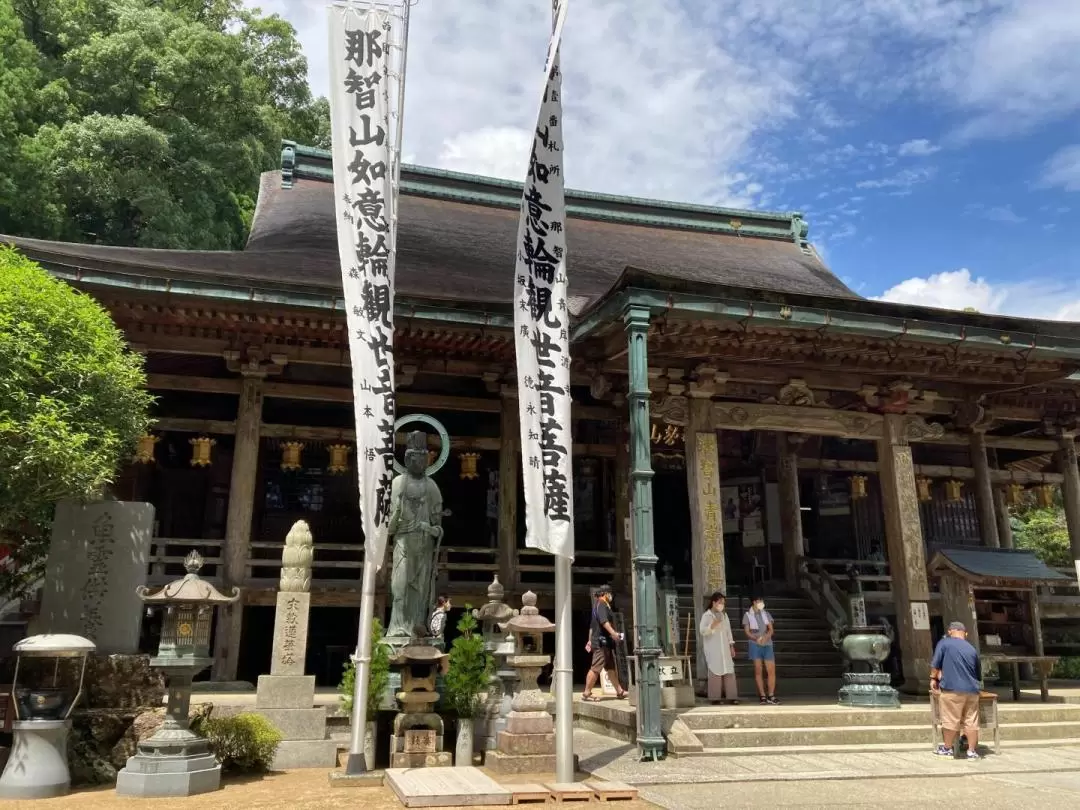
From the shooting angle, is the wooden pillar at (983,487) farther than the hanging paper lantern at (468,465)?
Yes

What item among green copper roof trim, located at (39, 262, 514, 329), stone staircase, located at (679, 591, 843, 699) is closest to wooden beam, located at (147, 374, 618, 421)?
green copper roof trim, located at (39, 262, 514, 329)

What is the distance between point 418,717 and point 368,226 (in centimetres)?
493

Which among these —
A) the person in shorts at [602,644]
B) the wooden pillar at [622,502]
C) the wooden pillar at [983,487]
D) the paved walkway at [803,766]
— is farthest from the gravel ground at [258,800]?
the wooden pillar at [983,487]

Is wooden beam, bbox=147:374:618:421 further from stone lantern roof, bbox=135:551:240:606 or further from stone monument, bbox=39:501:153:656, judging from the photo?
stone lantern roof, bbox=135:551:240:606

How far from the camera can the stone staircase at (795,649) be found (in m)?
12.3

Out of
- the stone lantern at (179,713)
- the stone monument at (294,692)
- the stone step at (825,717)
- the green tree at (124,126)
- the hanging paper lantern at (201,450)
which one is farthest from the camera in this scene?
the green tree at (124,126)

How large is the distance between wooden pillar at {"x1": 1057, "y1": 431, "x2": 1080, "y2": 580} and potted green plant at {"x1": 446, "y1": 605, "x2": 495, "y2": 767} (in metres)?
13.2

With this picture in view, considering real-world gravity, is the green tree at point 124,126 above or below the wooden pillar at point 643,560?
above

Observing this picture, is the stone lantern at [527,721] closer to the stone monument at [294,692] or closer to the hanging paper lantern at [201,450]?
the stone monument at [294,692]

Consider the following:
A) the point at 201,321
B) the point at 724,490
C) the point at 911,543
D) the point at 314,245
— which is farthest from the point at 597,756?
the point at 314,245

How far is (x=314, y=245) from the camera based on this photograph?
15555 mm

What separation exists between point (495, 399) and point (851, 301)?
20.1 feet

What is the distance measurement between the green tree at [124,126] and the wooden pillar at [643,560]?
1949 centimetres

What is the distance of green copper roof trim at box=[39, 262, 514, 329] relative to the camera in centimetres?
1097
